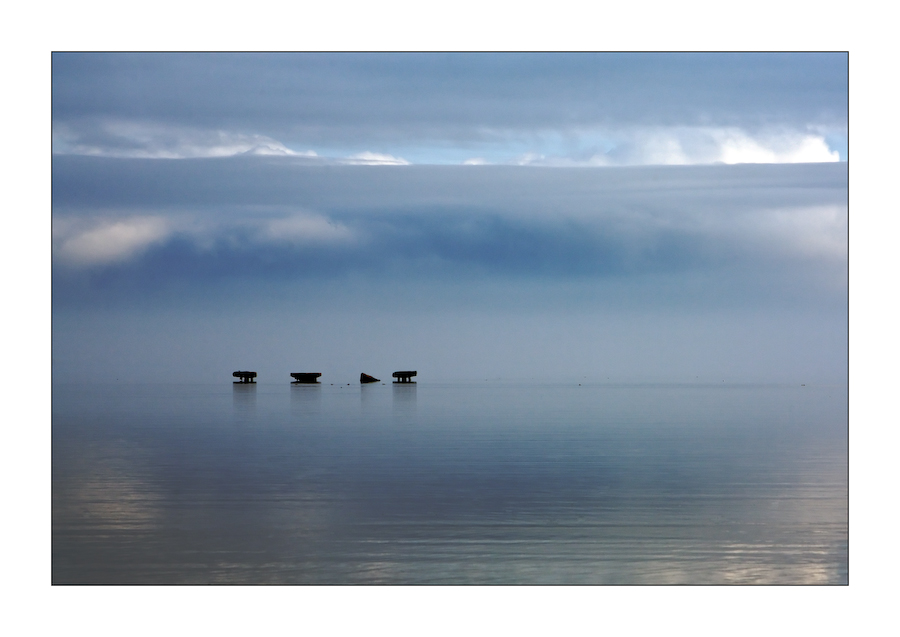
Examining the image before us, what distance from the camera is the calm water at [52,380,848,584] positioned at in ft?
39.7

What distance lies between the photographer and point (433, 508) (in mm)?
15891

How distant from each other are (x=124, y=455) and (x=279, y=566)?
45.2 feet

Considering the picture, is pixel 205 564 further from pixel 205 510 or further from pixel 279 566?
pixel 205 510

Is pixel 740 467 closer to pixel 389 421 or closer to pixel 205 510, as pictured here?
pixel 205 510

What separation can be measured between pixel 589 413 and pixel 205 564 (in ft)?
107

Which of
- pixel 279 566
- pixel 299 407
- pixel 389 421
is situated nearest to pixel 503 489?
pixel 279 566

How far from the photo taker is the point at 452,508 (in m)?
15.9

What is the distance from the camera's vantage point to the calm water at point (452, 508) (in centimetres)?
1210

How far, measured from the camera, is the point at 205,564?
12.2 m

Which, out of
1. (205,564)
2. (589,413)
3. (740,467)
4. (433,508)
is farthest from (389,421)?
(205,564)
